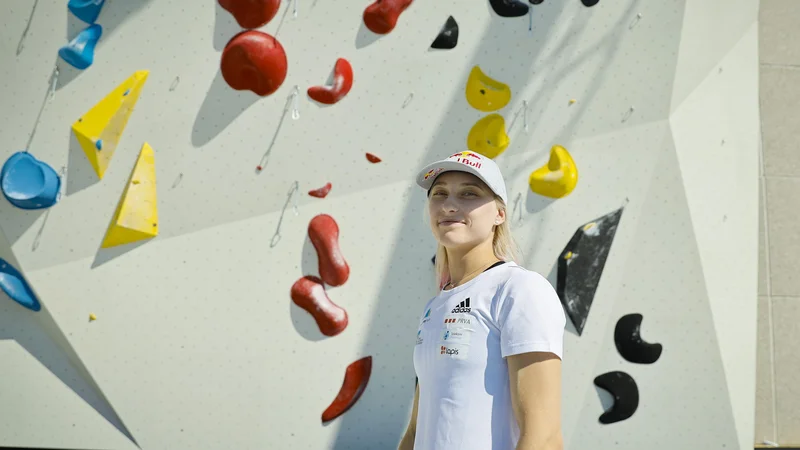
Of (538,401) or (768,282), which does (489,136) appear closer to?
(768,282)

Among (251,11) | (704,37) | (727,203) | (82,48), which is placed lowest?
(82,48)

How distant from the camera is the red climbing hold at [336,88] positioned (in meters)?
3.12

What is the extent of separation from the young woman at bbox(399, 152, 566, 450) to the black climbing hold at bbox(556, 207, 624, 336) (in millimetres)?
2212

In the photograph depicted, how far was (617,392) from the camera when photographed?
3.27 metres

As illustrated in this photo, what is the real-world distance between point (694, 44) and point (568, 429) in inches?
70.6

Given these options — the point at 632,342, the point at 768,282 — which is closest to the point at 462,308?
the point at 632,342

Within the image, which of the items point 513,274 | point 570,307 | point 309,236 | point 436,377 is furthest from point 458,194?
point 570,307

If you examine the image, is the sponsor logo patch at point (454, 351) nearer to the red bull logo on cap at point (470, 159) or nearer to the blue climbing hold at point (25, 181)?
the red bull logo on cap at point (470, 159)

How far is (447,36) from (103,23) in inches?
55.6

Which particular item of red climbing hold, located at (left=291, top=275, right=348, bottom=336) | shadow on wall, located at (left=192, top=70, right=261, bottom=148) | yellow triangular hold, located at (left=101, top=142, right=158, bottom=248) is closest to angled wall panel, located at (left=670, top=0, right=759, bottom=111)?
red climbing hold, located at (left=291, top=275, right=348, bottom=336)

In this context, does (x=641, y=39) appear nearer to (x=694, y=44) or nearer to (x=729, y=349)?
(x=694, y=44)

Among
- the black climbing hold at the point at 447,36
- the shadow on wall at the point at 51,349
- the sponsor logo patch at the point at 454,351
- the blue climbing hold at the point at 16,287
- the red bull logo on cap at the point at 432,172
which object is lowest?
the shadow on wall at the point at 51,349

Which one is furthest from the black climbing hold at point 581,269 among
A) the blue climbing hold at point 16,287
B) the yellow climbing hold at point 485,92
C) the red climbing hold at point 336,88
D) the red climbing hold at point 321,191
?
the blue climbing hold at point 16,287

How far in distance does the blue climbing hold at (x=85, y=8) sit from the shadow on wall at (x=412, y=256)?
106 cm
